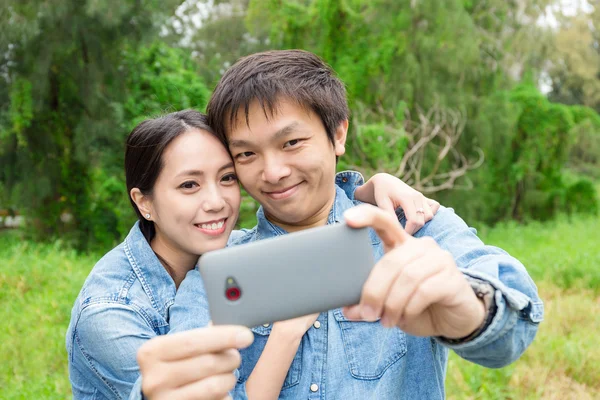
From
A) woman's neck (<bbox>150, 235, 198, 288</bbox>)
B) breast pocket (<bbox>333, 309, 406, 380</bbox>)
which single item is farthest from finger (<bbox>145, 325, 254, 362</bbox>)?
woman's neck (<bbox>150, 235, 198, 288</bbox>)

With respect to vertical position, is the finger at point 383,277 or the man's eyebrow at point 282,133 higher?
the man's eyebrow at point 282,133

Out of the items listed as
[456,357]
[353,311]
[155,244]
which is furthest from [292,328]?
[456,357]

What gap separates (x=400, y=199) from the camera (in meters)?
1.67

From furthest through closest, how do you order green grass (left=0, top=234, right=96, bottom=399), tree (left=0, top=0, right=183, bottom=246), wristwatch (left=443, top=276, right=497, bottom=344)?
tree (left=0, top=0, right=183, bottom=246)
green grass (left=0, top=234, right=96, bottom=399)
wristwatch (left=443, top=276, right=497, bottom=344)

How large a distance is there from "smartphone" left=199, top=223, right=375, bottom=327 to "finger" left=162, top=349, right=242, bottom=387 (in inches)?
2.5

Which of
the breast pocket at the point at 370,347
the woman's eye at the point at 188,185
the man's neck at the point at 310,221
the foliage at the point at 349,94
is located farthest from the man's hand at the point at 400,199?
the foliage at the point at 349,94

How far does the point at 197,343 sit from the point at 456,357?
3606 mm

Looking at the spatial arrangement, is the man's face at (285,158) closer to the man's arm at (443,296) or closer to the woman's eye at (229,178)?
the woman's eye at (229,178)

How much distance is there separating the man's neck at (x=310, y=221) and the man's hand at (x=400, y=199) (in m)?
0.14

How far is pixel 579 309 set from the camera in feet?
16.8

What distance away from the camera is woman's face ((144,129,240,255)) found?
1.70 meters

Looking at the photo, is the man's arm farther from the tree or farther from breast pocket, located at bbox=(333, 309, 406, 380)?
the tree

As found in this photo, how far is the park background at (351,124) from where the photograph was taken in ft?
21.0

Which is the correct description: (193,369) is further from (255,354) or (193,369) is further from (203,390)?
(255,354)
